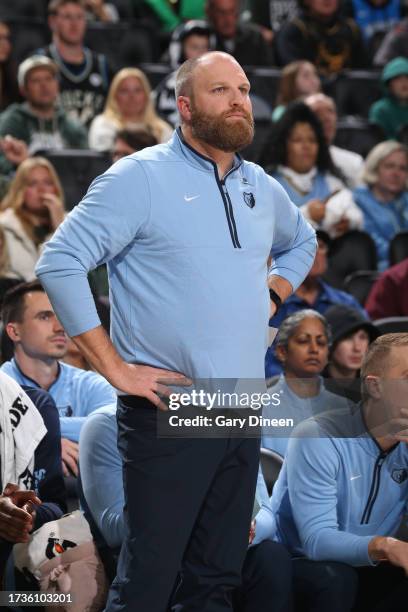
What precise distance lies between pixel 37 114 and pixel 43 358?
2.75 metres

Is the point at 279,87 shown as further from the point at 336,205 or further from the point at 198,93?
the point at 198,93

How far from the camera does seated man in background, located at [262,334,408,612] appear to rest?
9.87 ft

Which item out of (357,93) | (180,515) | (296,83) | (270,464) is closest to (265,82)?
(296,83)

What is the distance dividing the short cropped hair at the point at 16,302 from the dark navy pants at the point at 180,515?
153 centimetres

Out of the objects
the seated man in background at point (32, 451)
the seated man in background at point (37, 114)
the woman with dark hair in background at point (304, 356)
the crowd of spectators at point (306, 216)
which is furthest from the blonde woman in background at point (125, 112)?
the seated man in background at point (32, 451)

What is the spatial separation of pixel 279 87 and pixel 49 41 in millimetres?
1462

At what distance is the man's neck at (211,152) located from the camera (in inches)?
98.0

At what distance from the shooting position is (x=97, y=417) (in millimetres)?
2926

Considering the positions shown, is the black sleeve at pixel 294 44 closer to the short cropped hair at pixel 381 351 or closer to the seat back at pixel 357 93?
the seat back at pixel 357 93

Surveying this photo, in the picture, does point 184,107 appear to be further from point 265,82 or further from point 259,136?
point 265,82

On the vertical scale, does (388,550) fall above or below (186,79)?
below

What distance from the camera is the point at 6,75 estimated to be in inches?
270

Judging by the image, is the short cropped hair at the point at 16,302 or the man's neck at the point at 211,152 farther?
the short cropped hair at the point at 16,302

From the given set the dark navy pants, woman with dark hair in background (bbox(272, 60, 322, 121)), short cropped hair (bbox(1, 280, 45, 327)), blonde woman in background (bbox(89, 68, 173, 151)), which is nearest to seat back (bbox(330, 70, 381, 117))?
woman with dark hair in background (bbox(272, 60, 322, 121))
